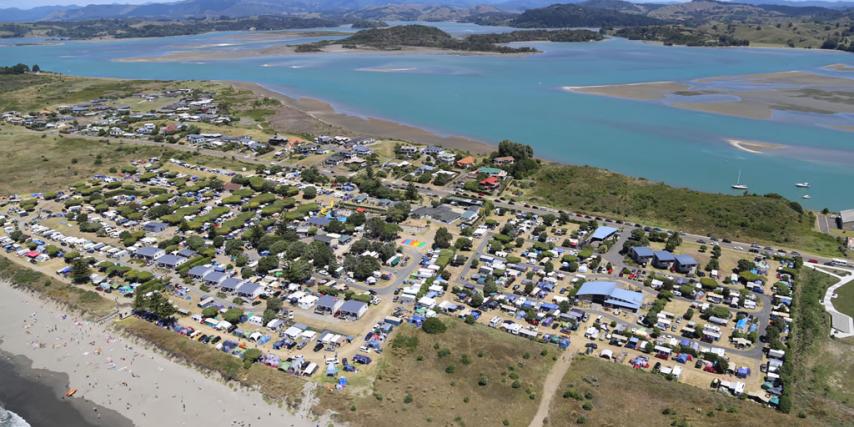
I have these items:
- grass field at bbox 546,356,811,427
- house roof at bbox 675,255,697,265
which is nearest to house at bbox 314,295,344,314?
grass field at bbox 546,356,811,427

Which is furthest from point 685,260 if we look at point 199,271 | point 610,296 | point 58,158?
point 58,158

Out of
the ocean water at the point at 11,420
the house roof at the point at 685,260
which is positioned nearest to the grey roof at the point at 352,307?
the ocean water at the point at 11,420

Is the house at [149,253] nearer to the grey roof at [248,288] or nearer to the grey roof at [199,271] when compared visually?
the grey roof at [199,271]

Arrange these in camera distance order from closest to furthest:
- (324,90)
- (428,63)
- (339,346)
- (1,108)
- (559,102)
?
1. (339,346)
2. (1,108)
3. (559,102)
4. (324,90)
5. (428,63)

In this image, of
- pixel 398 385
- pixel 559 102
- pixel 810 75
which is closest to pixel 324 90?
pixel 559 102

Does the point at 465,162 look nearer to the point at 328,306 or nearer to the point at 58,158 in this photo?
the point at 328,306

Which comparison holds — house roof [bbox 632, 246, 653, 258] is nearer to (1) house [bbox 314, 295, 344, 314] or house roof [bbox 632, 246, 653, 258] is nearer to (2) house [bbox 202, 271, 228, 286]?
(1) house [bbox 314, 295, 344, 314]

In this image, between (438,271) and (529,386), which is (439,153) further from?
(529,386)
